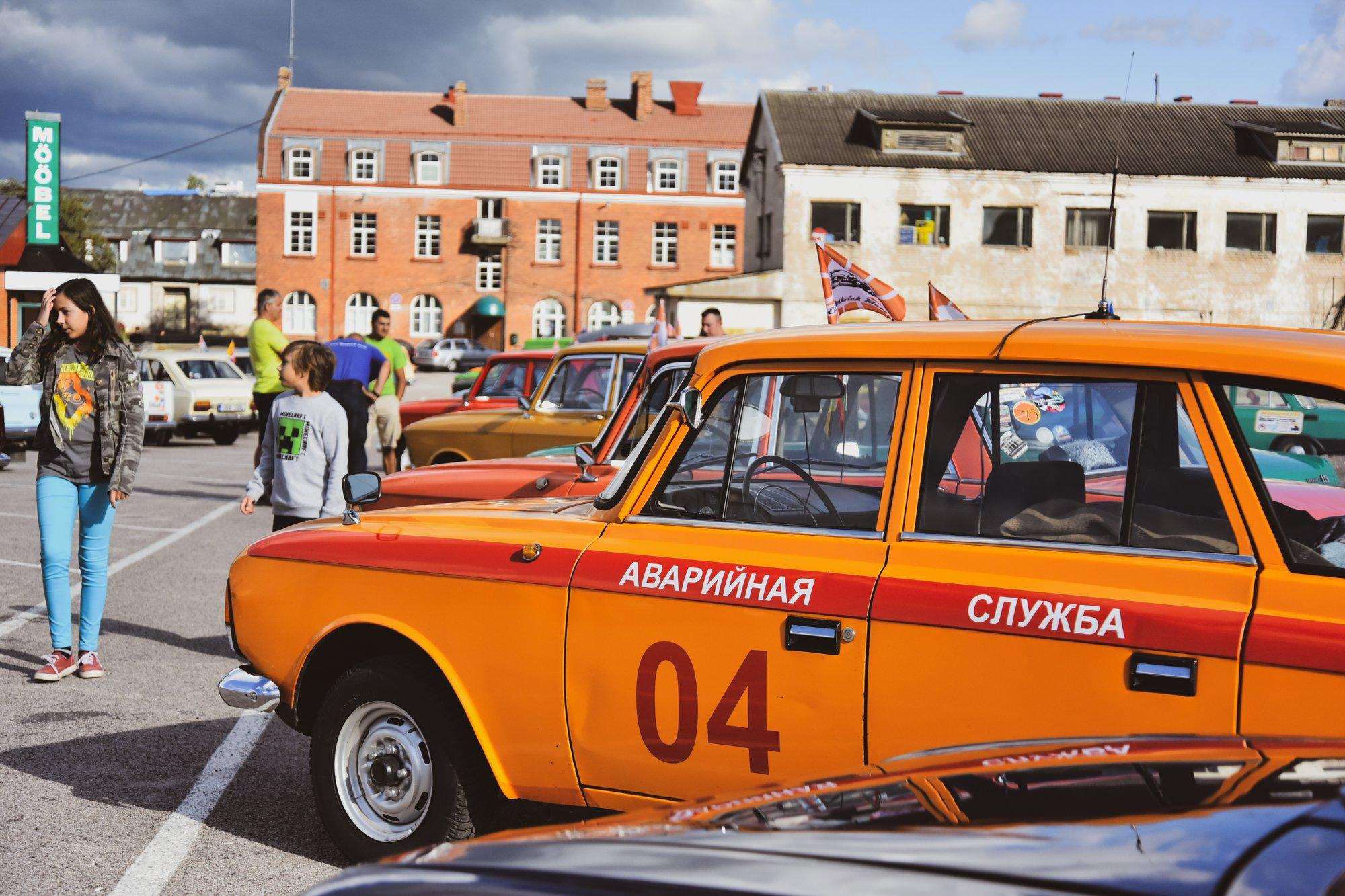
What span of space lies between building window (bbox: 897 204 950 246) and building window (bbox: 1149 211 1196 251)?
6.38m

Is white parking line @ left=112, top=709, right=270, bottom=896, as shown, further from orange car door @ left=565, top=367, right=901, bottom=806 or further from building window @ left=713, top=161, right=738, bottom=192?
building window @ left=713, top=161, right=738, bottom=192

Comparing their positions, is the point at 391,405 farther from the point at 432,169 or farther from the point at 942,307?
the point at 432,169

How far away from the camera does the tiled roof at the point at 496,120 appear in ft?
207

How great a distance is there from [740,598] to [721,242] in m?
61.5

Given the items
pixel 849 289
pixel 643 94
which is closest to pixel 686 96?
pixel 643 94

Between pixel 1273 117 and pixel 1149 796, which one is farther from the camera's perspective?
pixel 1273 117

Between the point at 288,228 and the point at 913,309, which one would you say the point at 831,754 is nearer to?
the point at 913,309

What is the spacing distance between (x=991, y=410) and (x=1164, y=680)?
85 centimetres

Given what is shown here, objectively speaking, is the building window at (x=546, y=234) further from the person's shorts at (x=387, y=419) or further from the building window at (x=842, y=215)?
the person's shorts at (x=387, y=419)

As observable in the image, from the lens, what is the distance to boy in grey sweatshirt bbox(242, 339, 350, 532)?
23.9ft

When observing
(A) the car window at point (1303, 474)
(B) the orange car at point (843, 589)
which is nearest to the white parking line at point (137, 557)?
(B) the orange car at point (843, 589)

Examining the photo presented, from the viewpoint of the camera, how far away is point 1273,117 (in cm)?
4494

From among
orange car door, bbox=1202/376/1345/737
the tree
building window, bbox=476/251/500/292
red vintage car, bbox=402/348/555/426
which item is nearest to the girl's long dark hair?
orange car door, bbox=1202/376/1345/737

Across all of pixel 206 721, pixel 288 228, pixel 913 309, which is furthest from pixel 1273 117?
pixel 206 721
